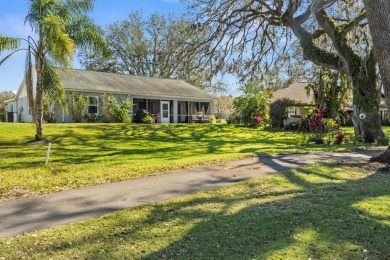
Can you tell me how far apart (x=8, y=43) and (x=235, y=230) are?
12836mm

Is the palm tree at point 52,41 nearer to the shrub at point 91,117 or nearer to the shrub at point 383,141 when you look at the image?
the shrub at point 91,117

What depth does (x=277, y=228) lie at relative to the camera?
4.86 metres

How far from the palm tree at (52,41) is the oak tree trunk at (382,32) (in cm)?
1148

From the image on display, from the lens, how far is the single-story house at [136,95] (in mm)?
26719

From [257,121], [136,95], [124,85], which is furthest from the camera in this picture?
[124,85]

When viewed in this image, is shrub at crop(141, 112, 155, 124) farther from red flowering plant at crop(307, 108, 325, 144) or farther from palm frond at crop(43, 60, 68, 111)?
red flowering plant at crop(307, 108, 325, 144)

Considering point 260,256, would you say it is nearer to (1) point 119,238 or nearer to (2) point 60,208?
(1) point 119,238

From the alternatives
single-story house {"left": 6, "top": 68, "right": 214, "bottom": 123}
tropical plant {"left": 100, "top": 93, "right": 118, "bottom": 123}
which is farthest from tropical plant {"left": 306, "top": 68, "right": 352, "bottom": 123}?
tropical plant {"left": 100, "top": 93, "right": 118, "bottom": 123}

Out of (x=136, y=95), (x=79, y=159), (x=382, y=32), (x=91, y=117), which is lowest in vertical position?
(x=79, y=159)

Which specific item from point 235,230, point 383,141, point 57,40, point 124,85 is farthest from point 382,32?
point 124,85

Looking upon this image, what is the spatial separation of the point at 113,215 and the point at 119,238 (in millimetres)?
1052

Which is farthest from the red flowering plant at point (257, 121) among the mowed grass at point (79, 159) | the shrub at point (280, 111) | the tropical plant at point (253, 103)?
the mowed grass at point (79, 159)

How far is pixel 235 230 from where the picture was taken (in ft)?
15.7

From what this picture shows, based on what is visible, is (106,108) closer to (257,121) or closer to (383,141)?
(257,121)
